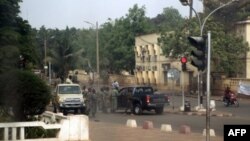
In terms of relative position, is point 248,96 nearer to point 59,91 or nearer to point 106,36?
point 59,91

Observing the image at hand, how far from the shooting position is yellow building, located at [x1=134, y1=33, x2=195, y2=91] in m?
62.4

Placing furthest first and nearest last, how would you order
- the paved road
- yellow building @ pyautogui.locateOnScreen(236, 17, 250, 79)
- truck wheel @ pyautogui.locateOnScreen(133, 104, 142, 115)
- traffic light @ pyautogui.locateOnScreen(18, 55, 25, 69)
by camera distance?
yellow building @ pyautogui.locateOnScreen(236, 17, 250, 79)
truck wheel @ pyautogui.locateOnScreen(133, 104, 142, 115)
traffic light @ pyautogui.locateOnScreen(18, 55, 25, 69)
the paved road

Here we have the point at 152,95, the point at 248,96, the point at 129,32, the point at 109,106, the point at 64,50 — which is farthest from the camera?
the point at 129,32

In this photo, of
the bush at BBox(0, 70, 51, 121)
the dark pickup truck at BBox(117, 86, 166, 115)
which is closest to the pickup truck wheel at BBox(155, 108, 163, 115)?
the dark pickup truck at BBox(117, 86, 166, 115)

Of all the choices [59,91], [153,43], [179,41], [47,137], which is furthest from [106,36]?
[47,137]

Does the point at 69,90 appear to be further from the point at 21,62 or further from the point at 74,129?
the point at 74,129

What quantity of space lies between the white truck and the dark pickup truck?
7.21 ft

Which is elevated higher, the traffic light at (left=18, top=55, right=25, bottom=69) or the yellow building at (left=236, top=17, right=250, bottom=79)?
the yellow building at (left=236, top=17, right=250, bottom=79)

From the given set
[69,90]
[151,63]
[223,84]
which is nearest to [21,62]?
[69,90]

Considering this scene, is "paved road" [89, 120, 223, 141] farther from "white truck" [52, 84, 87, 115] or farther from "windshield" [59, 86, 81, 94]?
"windshield" [59, 86, 81, 94]

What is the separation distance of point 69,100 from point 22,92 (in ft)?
49.0

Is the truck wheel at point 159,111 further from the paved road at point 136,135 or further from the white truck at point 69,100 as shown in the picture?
the paved road at point 136,135

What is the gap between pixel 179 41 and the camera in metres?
47.7

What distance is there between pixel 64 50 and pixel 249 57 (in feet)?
81.1
